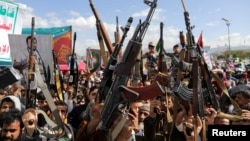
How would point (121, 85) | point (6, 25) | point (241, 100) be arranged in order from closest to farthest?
point (121, 85), point (241, 100), point (6, 25)

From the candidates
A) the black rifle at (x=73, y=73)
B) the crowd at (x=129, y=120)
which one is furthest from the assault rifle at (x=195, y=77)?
the black rifle at (x=73, y=73)

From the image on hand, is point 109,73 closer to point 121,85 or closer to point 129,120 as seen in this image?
point 121,85

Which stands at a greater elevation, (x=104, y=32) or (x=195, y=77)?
(x=104, y=32)

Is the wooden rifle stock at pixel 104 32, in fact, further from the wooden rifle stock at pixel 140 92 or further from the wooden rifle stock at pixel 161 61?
the wooden rifle stock at pixel 140 92

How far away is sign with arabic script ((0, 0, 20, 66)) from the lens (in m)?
7.74

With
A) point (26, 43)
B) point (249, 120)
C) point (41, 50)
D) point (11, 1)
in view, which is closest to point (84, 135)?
point (249, 120)

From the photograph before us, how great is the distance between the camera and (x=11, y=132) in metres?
2.90

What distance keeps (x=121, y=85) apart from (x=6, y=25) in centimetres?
615

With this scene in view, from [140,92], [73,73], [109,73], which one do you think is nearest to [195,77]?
[109,73]

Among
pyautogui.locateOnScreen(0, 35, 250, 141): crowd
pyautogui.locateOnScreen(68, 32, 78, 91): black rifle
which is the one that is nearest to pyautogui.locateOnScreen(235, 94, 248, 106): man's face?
pyautogui.locateOnScreen(0, 35, 250, 141): crowd

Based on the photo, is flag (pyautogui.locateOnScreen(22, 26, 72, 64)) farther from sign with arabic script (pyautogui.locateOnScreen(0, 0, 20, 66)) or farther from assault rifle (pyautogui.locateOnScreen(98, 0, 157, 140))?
assault rifle (pyautogui.locateOnScreen(98, 0, 157, 140))

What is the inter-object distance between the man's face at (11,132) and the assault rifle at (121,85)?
0.80 metres

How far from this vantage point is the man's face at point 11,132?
9.44 feet

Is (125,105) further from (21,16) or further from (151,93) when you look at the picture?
(21,16)
